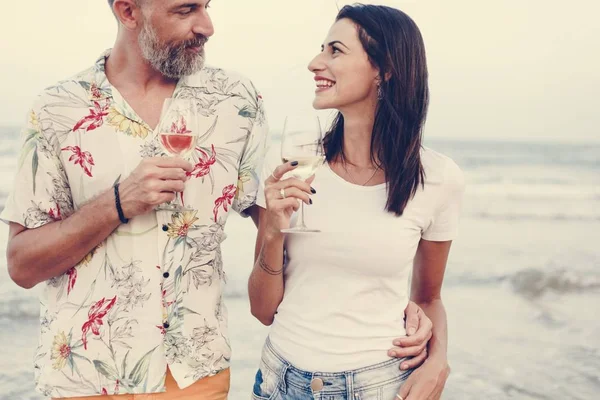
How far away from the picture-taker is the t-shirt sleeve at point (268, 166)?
8.63 feet

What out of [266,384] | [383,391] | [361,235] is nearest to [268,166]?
[361,235]

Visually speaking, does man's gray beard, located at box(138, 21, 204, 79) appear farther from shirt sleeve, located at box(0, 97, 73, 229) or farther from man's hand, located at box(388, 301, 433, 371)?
man's hand, located at box(388, 301, 433, 371)

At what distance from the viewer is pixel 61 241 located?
2438 millimetres

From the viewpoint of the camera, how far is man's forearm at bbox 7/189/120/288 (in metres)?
2.41

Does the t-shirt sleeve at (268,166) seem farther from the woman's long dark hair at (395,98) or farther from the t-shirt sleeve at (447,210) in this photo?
the t-shirt sleeve at (447,210)

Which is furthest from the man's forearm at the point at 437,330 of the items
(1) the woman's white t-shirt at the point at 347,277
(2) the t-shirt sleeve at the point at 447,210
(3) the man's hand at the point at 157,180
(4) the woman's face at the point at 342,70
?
(3) the man's hand at the point at 157,180

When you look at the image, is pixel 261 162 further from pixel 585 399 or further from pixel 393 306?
pixel 585 399

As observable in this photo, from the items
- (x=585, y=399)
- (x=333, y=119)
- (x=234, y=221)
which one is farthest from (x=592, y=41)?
(x=333, y=119)

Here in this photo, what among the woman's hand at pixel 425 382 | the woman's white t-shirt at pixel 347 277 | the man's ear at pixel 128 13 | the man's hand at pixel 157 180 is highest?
the man's ear at pixel 128 13

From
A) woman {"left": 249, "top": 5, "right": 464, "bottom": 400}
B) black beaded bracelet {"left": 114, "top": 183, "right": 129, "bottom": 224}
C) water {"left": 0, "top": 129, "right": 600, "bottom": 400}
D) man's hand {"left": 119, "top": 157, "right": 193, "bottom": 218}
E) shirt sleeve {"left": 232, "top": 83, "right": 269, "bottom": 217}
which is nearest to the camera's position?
man's hand {"left": 119, "top": 157, "right": 193, "bottom": 218}

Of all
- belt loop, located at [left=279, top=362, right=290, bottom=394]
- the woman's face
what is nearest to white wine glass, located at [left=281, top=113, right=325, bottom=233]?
the woman's face

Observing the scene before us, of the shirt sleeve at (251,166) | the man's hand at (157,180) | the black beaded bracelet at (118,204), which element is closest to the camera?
the man's hand at (157,180)

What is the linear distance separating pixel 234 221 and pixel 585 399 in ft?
19.4

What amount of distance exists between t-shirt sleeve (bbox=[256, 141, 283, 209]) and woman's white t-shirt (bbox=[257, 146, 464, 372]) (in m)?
0.02
